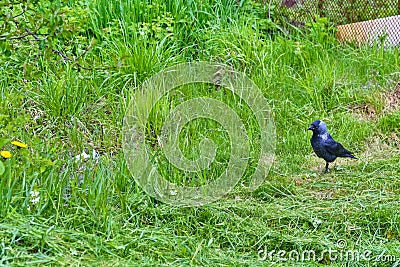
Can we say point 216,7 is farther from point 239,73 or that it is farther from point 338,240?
point 338,240

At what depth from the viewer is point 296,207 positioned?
13.2ft

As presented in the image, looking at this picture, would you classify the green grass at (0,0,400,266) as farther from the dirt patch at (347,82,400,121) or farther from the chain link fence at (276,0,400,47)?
the chain link fence at (276,0,400,47)

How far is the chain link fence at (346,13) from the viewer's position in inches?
263

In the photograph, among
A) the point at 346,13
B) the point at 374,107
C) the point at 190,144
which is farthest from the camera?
the point at 346,13

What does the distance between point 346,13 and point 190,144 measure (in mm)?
3122

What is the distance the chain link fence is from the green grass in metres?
0.27

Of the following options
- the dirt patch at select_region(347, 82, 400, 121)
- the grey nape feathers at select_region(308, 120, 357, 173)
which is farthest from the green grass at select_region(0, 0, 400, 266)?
the grey nape feathers at select_region(308, 120, 357, 173)

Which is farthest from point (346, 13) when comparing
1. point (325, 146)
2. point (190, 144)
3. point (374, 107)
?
point (190, 144)

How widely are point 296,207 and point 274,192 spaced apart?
10.4 inches

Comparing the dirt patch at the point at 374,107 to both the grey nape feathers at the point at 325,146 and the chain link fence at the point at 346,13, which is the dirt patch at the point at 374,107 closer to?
the grey nape feathers at the point at 325,146

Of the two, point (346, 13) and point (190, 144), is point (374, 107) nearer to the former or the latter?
point (346, 13)

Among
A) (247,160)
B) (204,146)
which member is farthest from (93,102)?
(247,160)

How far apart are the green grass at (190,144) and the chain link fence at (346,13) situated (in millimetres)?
269

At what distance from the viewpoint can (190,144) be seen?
4.68 m
